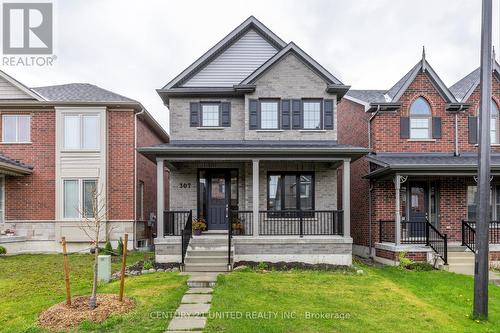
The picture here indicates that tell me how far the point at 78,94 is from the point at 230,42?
7.19 m

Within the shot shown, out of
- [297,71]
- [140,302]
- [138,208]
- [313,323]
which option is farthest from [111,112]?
[313,323]

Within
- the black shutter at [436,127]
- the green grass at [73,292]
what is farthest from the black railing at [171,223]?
the black shutter at [436,127]

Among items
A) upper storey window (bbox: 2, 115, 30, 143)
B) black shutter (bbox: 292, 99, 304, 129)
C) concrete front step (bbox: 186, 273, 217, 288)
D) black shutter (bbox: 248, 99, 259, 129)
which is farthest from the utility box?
upper storey window (bbox: 2, 115, 30, 143)

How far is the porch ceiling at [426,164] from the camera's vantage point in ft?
41.1

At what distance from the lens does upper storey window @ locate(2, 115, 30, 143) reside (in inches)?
622

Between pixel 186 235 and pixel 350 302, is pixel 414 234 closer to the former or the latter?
pixel 350 302

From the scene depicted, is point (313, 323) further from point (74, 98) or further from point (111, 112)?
point (74, 98)

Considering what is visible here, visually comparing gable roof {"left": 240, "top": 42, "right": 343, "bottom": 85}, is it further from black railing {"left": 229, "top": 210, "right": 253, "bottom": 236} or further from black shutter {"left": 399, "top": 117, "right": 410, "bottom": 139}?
black railing {"left": 229, "top": 210, "right": 253, "bottom": 236}

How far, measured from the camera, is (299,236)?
1222 cm

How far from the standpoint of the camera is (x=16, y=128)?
15.8 meters

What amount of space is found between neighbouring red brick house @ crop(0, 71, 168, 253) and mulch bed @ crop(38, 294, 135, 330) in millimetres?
8390

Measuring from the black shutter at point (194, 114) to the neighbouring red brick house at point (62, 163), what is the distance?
2806mm

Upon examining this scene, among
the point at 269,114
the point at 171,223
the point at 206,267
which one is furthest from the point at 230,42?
the point at 206,267

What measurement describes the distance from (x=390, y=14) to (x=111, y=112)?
527 inches
